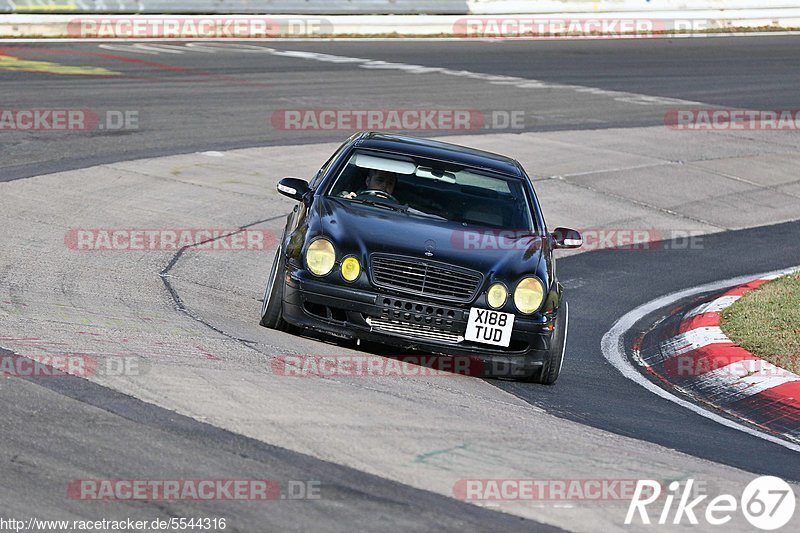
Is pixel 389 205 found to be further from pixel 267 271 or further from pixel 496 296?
pixel 267 271

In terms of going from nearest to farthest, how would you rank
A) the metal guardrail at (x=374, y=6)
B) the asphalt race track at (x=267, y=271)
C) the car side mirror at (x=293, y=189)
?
the asphalt race track at (x=267, y=271), the car side mirror at (x=293, y=189), the metal guardrail at (x=374, y=6)

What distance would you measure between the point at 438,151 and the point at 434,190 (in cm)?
53

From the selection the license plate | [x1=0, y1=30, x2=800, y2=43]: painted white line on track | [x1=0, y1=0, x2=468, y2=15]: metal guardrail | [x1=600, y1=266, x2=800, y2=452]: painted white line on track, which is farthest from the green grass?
[x1=0, y1=0, x2=468, y2=15]: metal guardrail

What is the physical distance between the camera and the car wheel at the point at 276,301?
27.2 feet

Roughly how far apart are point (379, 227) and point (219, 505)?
3.52 metres

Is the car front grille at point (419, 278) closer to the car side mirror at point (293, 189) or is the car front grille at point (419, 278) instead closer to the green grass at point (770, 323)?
the car side mirror at point (293, 189)

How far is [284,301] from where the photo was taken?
26.9 ft

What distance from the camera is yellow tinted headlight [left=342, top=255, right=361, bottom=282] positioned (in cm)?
798

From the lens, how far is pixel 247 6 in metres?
28.0

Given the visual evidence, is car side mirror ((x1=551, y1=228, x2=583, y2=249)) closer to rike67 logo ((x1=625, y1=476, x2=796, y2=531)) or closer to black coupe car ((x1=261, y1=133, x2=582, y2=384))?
black coupe car ((x1=261, y1=133, x2=582, y2=384))

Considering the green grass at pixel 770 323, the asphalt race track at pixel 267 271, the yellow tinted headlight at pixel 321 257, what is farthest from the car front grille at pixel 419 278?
the green grass at pixel 770 323

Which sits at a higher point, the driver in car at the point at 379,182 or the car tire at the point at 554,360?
the driver in car at the point at 379,182

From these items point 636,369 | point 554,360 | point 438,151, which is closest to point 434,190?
point 438,151

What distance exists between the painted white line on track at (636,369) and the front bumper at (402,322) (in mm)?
1142
